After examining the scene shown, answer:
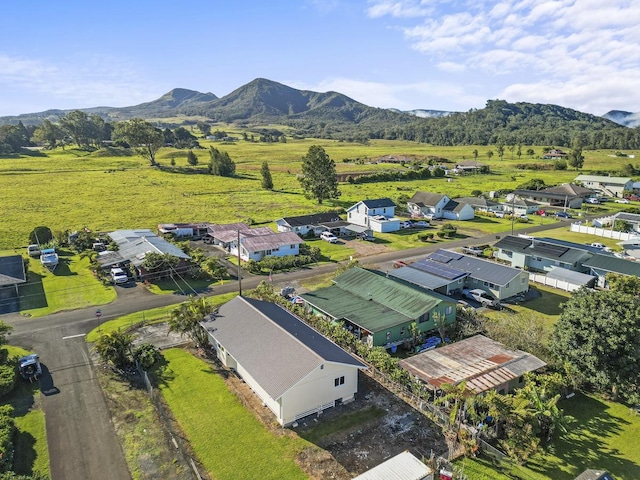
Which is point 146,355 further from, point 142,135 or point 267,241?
point 142,135

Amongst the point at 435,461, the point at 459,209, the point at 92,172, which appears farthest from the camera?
the point at 92,172

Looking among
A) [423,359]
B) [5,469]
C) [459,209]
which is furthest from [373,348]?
[459,209]

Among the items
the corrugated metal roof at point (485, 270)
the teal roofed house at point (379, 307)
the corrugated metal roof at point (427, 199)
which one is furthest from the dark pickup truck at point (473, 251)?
the corrugated metal roof at point (427, 199)

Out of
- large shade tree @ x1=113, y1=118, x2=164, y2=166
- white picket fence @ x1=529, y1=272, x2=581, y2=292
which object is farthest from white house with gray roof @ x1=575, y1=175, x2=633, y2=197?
large shade tree @ x1=113, y1=118, x2=164, y2=166

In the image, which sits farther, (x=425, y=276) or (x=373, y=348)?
(x=425, y=276)

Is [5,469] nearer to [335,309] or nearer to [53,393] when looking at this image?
[53,393]

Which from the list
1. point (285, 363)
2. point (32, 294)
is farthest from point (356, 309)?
point (32, 294)
